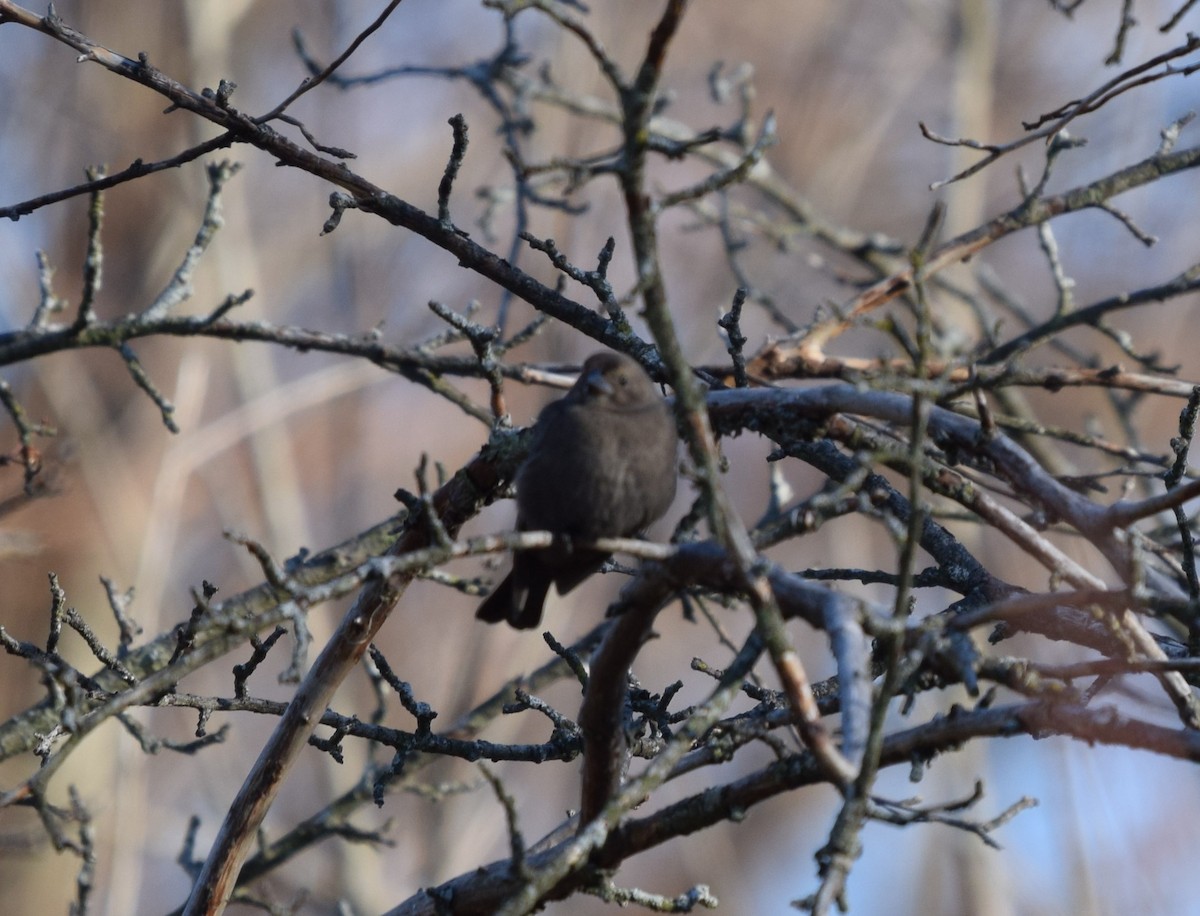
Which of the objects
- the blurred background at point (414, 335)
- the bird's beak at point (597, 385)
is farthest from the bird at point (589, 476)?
the blurred background at point (414, 335)

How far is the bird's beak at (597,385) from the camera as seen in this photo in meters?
3.18

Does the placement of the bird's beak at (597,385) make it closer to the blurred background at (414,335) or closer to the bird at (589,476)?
the bird at (589,476)

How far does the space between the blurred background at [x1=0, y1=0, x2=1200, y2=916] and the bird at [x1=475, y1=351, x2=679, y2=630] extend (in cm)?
337

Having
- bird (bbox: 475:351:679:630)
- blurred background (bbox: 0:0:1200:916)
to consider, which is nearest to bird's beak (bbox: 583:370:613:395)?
bird (bbox: 475:351:679:630)

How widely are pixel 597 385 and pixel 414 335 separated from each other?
7.63 meters

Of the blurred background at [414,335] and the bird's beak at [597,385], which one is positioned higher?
the blurred background at [414,335]

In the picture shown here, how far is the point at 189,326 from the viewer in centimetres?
412

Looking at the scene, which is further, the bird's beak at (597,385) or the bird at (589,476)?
the bird's beak at (597,385)

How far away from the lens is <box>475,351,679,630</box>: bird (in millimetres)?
2988

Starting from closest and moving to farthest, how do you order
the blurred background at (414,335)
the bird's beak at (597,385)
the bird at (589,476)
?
the bird at (589,476) → the bird's beak at (597,385) → the blurred background at (414,335)

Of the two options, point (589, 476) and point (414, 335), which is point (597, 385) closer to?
point (589, 476)

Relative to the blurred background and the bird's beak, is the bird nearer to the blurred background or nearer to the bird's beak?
the bird's beak

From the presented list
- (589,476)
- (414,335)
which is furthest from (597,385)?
(414,335)

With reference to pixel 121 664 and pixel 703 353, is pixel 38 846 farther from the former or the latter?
pixel 703 353
